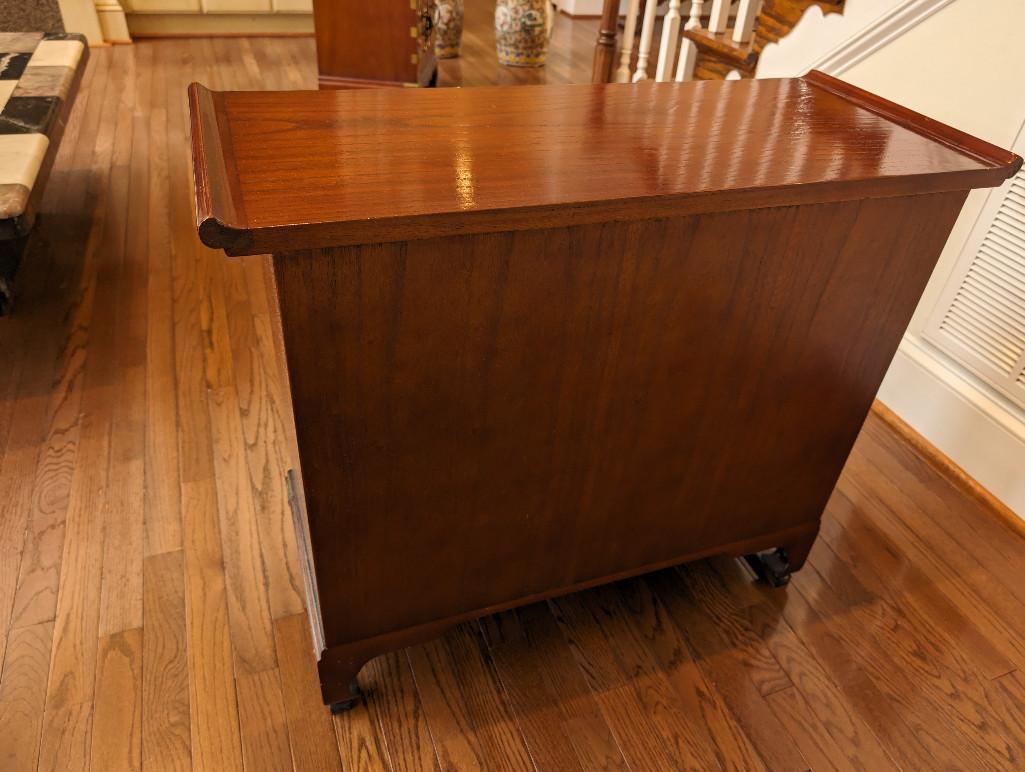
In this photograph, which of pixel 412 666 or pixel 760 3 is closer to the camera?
pixel 412 666

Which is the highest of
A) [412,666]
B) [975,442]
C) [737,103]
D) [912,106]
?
[737,103]

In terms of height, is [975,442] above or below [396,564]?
below

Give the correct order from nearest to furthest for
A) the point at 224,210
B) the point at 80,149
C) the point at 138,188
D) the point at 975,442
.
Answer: the point at 224,210 < the point at 975,442 < the point at 138,188 < the point at 80,149

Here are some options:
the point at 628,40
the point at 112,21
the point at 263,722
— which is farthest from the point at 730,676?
the point at 112,21

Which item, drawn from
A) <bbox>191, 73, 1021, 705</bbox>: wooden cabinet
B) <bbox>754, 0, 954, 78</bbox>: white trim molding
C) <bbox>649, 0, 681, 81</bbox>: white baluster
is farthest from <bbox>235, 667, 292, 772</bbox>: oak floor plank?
<bbox>649, 0, 681, 81</bbox>: white baluster

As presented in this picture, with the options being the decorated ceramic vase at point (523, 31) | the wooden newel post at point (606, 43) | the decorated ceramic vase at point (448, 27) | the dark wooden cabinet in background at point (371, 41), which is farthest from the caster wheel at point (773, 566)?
the decorated ceramic vase at point (448, 27)

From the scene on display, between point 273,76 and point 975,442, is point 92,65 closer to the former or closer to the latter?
point 273,76

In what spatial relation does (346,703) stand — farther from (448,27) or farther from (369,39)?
(448,27)

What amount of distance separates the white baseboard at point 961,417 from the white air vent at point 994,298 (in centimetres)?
4

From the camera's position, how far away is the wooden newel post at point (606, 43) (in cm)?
263

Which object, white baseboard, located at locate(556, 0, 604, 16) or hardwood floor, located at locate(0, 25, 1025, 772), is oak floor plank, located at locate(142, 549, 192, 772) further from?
white baseboard, located at locate(556, 0, 604, 16)

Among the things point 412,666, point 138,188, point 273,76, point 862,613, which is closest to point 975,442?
point 862,613

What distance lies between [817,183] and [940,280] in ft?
3.55

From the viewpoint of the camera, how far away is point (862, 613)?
1.55 metres
